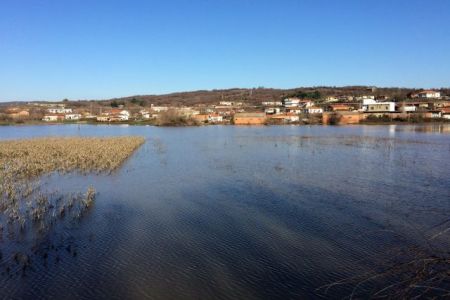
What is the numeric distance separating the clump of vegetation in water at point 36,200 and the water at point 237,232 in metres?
0.43

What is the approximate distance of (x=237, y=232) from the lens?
339 inches

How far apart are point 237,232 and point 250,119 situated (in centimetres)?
6841

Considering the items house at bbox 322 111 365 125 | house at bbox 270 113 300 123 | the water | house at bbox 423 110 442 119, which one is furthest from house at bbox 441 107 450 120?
the water

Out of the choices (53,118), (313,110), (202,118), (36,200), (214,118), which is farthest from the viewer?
(53,118)

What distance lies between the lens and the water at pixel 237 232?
6.12 metres

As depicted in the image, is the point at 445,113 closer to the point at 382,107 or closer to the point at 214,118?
the point at 382,107

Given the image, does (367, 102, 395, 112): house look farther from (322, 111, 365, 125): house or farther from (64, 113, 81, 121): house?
(64, 113, 81, 121): house

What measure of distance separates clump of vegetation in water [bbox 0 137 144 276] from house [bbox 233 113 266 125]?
5473 cm

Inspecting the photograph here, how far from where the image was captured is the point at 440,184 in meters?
13.5

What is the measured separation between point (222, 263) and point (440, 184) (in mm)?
9853

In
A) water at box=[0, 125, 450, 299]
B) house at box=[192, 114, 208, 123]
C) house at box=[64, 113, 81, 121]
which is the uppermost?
house at box=[64, 113, 81, 121]

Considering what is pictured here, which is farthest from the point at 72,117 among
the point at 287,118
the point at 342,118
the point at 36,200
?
the point at 36,200

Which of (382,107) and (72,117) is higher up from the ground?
(382,107)

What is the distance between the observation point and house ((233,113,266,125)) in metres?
75.8
